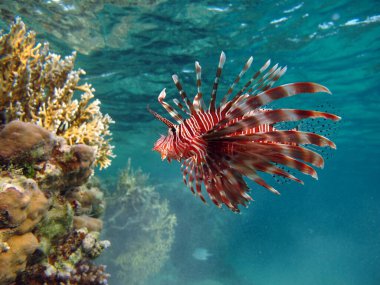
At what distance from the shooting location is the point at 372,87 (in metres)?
15.0

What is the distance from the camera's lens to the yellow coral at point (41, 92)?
117 inches

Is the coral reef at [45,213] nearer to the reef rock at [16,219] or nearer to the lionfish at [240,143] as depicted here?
the reef rock at [16,219]

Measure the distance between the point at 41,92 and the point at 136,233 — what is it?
9962 millimetres

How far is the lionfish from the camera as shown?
6.60 feet

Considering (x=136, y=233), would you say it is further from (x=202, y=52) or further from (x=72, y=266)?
(x=72, y=266)

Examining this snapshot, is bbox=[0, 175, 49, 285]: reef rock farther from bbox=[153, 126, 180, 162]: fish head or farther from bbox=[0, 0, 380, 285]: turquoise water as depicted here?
bbox=[0, 0, 380, 285]: turquoise water

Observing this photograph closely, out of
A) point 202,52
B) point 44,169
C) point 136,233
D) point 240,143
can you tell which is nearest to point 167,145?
point 240,143

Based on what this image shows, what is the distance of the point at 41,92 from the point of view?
3283mm

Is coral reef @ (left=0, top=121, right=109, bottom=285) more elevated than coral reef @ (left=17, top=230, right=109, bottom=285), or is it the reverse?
coral reef @ (left=0, top=121, right=109, bottom=285)

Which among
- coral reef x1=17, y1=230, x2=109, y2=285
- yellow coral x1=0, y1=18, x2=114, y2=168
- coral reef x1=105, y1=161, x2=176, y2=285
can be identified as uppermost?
yellow coral x1=0, y1=18, x2=114, y2=168

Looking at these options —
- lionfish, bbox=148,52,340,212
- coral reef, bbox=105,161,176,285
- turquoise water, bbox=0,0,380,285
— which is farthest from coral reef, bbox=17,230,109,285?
coral reef, bbox=105,161,176,285

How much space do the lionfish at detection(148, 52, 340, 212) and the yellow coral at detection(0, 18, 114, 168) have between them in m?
1.18

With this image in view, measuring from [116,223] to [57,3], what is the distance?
8.21m

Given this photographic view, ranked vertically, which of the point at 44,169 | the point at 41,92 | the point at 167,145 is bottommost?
the point at 44,169
